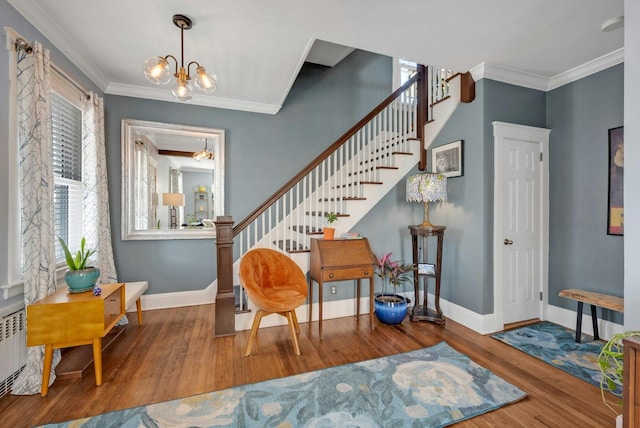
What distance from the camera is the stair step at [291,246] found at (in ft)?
10.5

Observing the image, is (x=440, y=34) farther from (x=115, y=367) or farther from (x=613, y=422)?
(x=115, y=367)

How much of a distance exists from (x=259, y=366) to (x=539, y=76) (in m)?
4.15

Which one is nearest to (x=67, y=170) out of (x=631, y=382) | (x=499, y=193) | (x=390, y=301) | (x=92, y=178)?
(x=92, y=178)

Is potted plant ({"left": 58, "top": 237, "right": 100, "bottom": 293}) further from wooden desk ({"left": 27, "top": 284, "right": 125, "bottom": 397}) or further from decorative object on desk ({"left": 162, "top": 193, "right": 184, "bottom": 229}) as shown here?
decorative object on desk ({"left": 162, "top": 193, "right": 184, "bottom": 229})

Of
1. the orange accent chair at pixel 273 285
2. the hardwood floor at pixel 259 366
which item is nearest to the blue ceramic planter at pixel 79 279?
the hardwood floor at pixel 259 366

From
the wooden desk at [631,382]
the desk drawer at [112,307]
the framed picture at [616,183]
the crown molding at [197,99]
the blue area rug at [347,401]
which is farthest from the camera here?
the crown molding at [197,99]

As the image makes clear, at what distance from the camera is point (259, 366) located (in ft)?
7.65

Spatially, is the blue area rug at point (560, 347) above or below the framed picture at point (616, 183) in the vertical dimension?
below

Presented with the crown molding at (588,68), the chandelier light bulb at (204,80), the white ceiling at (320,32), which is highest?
the white ceiling at (320,32)

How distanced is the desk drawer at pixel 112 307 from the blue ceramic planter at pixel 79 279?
193 millimetres

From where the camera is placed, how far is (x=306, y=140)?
4.47 metres

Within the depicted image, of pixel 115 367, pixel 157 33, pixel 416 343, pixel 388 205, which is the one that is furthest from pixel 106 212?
pixel 416 343

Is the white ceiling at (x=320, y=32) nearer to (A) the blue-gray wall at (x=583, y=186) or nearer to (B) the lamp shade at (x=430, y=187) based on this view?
(A) the blue-gray wall at (x=583, y=186)

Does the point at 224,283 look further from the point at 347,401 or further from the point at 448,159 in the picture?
the point at 448,159
